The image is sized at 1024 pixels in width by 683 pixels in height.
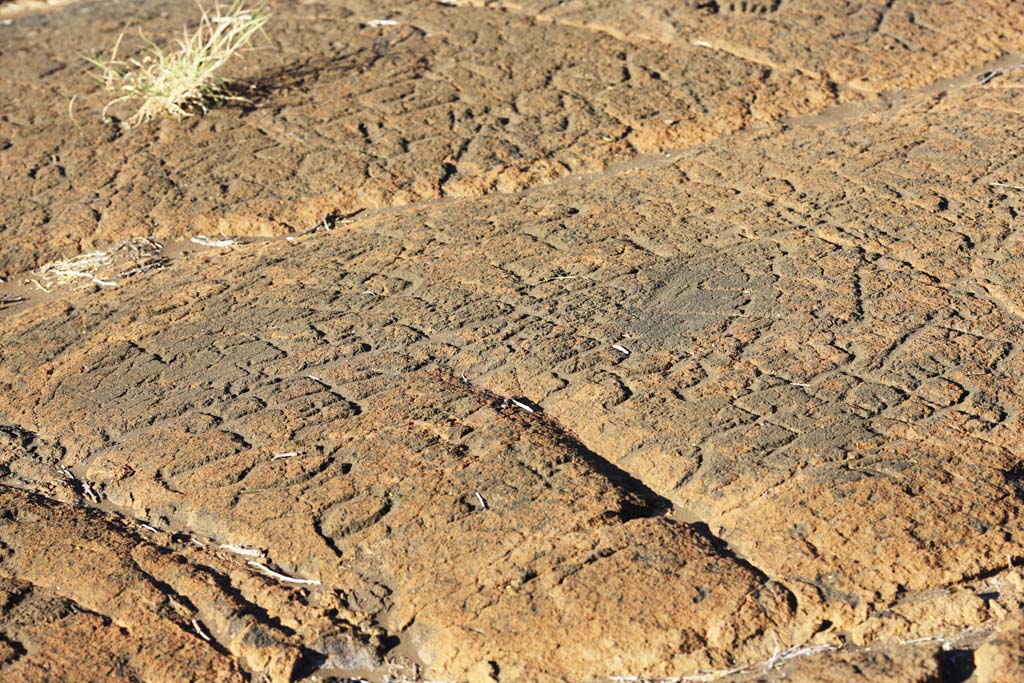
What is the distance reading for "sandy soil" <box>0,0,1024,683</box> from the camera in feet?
8.68

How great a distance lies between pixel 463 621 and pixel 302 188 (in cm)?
259

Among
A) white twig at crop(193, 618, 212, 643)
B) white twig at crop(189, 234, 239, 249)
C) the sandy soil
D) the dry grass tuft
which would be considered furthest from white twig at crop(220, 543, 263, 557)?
the dry grass tuft

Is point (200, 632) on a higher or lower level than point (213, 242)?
higher

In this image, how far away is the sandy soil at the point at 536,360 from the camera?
104 inches

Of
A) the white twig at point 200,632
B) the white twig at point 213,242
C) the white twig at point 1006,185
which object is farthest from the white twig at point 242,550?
the white twig at point 1006,185

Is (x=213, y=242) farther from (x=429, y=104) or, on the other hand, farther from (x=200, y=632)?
(x=200, y=632)

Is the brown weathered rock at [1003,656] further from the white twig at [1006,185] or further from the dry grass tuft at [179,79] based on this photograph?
the dry grass tuft at [179,79]

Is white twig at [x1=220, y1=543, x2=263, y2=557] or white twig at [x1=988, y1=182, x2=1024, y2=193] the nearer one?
white twig at [x1=220, y1=543, x2=263, y2=557]

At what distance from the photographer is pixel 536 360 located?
3.50 m

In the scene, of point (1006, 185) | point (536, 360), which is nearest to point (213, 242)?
point (536, 360)

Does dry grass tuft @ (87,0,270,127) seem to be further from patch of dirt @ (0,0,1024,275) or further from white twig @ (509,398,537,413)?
white twig @ (509,398,537,413)

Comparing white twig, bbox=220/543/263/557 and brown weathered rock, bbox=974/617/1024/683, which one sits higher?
brown weathered rock, bbox=974/617/1024/683

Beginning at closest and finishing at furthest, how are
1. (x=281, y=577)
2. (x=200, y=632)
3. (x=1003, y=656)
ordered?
(x=1003, y=656), (x=200, y=632), (x=281, y=577)

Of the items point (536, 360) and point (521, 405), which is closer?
point (521, 405)
